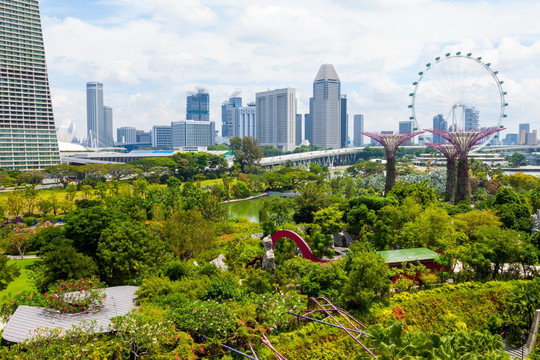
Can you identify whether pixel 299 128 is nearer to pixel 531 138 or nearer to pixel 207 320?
pixel 531 138

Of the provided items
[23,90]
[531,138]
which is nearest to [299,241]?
[23,90]

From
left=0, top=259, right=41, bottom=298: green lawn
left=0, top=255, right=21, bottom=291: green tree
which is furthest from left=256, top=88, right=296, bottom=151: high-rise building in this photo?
left=0, top=255, right=21, bottom=291: green tree

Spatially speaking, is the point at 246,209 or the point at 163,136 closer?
the point at 246,209

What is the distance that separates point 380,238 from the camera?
20.9 metres

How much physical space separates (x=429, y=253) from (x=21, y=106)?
61629mm

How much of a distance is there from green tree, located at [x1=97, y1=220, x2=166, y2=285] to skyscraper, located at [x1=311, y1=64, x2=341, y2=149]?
477 feet

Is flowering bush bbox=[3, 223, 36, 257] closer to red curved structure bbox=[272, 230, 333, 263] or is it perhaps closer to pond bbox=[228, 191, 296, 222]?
red curved structure bbox=[272, 230, 333, 263]

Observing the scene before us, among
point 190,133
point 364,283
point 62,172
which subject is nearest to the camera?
point 364,283

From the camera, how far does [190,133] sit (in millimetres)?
154750

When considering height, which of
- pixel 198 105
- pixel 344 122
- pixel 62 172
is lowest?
pixel 62 172

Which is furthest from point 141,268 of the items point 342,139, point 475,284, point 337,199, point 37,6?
point 342,139

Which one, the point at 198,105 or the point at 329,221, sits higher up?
the point at 198,105

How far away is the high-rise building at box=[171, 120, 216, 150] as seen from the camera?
506 ft

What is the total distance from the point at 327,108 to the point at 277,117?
20.3 metres
